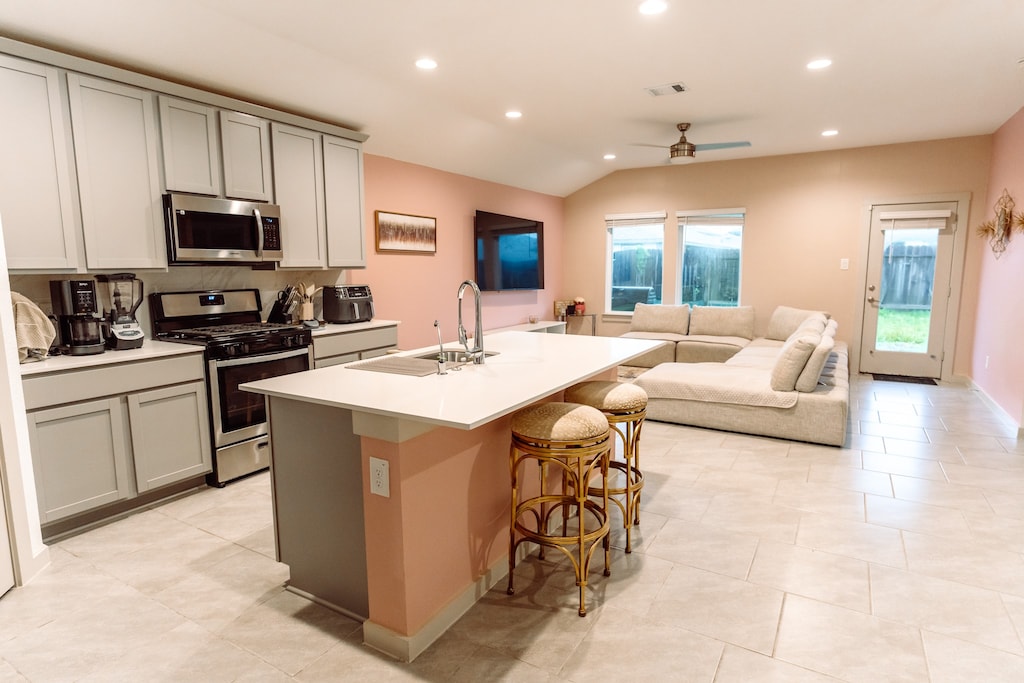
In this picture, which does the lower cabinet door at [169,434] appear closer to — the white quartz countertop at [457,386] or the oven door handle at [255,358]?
the oven door handle at [255,358]

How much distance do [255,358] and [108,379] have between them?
2.55 ft

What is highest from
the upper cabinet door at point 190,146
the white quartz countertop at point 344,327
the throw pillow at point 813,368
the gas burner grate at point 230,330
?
the upper cabinet door at point 190,146

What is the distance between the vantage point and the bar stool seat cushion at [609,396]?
8.54 ft

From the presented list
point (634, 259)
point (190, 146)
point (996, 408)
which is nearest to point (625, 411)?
point (190, 146)

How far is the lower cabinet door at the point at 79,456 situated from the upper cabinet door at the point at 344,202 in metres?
1.90

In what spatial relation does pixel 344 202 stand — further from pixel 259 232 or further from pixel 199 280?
pixel 199 280

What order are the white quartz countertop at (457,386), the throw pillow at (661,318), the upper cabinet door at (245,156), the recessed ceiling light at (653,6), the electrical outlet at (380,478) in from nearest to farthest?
the white quartz countertop at (457,386) → the electrical outlet at (380,478) → the recessed ceiling light at (653,6) → the upper cabinet door at (245,156) → the throw pillow at (661,318)

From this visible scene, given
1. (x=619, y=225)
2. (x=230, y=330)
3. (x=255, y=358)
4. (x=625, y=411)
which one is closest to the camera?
(x=625, y=411)

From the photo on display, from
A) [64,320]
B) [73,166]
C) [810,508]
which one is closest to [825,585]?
[810,508]

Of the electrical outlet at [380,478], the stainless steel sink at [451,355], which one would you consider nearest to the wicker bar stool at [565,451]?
the electrical outlet at [380,478]

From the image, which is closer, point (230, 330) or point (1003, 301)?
point (230, 330)

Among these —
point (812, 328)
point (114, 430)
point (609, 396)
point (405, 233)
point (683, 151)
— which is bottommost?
point (114, 430)

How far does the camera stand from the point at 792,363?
408cm

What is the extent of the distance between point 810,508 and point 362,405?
2.56 metres
